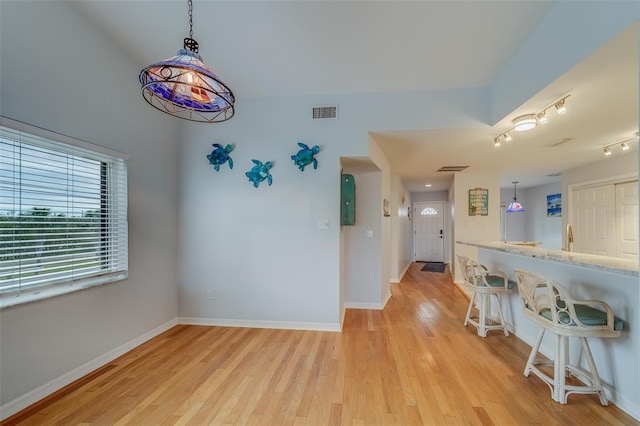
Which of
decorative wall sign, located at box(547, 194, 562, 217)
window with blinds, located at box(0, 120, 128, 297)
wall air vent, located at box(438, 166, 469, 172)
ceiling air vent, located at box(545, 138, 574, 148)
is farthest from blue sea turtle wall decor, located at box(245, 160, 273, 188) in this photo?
decorative wall sign, located at box(547, 194, 562, 217)

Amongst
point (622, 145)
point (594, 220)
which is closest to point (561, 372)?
point (622, 145)

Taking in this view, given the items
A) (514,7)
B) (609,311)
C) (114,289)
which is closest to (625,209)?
(609,311)

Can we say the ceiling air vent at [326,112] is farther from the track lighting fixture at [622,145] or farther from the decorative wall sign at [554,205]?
the decorative wall sign at [554,205]

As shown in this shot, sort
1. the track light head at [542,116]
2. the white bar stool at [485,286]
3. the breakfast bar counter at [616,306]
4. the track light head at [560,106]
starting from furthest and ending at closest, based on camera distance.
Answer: the white bar stool at [485,286] → the track light head at [542,116] → the track light head at [560,106] → the breakfast bar counter at [616,306]

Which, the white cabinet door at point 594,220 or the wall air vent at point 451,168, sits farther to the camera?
the wall air vent at point 451,168

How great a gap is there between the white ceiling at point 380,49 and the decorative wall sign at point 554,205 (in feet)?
15.9

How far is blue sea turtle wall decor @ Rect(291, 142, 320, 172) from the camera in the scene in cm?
334

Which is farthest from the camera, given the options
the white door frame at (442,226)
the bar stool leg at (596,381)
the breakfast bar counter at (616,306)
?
the white door frame at (442,226)

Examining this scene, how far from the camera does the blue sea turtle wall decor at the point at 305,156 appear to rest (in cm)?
334

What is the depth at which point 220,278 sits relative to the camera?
3557 mm

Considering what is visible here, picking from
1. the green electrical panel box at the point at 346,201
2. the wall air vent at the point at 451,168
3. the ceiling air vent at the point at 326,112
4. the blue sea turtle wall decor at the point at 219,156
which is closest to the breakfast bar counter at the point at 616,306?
the green electrical panel box at the point at 346,201

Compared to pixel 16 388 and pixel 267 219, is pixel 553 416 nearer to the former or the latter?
pixel 267 219

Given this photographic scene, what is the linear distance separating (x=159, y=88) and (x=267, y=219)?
1957mm

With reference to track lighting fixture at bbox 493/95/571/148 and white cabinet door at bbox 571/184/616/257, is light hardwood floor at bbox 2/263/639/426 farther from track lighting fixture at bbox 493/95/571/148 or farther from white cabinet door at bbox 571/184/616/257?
white cabinet door at bbox 571/184/616/257
